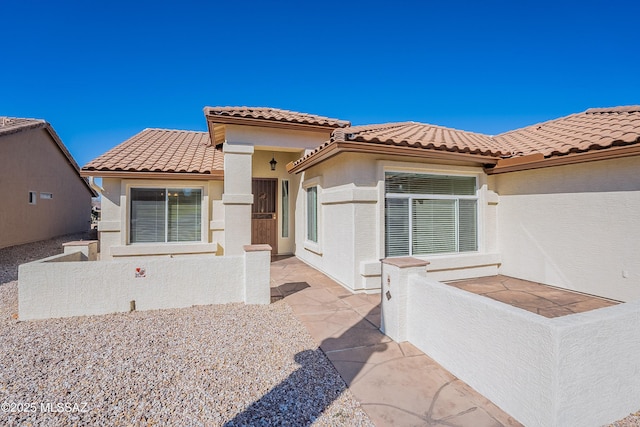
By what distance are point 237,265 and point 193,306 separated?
123 cm

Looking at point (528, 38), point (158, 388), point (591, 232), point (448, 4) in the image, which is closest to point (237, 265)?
point (158, 388)

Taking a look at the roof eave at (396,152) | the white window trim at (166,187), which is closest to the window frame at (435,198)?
the roof eave at (396,152)

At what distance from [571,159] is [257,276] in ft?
25.1

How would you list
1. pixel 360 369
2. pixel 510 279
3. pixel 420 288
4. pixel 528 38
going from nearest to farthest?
1. pixel 360 369
2. pixel 420 288
3. pixel 510 279
4. pixel 528 38

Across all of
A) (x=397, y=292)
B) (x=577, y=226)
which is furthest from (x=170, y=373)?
(x=577, y=226)

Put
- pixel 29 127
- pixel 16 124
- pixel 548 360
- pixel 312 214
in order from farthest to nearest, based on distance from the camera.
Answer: pixel 16 124 → pixel 29 127 → pixel 312 214 → pixel 548 360

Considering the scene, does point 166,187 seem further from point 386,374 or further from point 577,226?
point 577,226

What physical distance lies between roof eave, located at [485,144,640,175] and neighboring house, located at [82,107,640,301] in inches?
1.1

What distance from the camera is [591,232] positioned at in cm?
677

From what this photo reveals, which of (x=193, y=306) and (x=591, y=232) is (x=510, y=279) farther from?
(x=193, y=306)

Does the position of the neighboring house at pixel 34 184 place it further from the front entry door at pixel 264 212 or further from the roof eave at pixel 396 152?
the roof eave at pixel 396 152

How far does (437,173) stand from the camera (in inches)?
320

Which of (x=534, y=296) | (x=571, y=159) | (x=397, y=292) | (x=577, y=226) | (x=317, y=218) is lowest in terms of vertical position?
→ (x=534, y=296)

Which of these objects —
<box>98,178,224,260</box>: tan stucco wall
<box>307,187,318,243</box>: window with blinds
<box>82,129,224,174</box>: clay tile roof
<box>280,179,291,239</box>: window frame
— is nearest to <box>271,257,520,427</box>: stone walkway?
<box>307,187,318,243</box>: window with blinds
